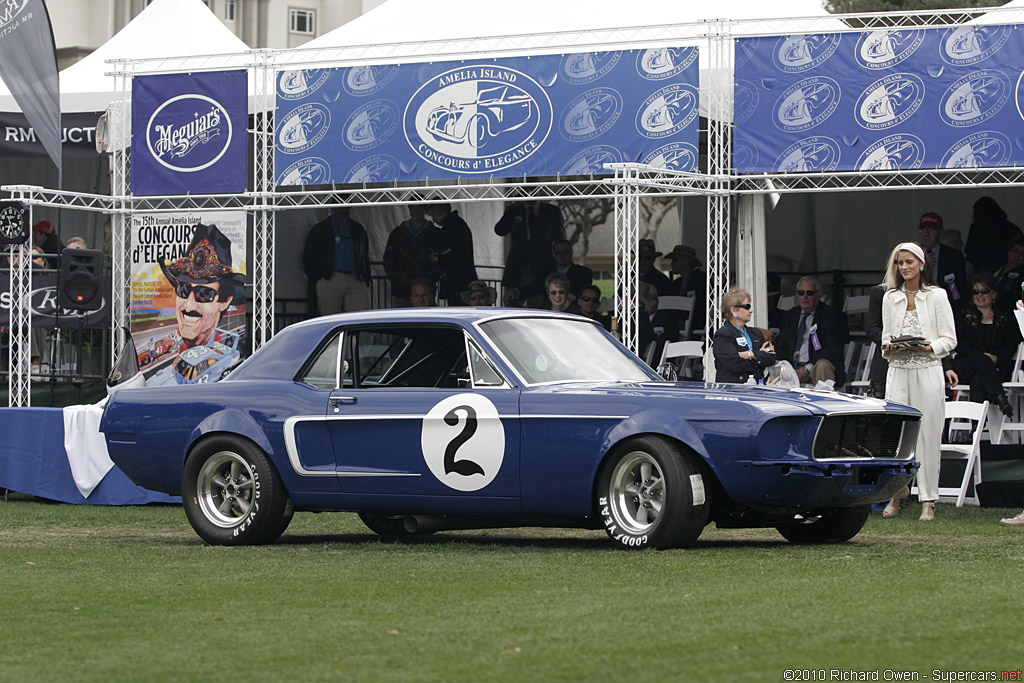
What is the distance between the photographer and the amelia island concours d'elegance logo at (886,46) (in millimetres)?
14461

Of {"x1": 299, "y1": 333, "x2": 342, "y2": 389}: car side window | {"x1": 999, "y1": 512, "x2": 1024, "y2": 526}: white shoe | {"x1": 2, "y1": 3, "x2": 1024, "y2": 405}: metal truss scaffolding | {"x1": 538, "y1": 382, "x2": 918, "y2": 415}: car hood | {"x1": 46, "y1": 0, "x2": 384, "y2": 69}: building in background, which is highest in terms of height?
→ {"x1": 46, "y1": 0, "x2": 384, "y2": 69}: building in background

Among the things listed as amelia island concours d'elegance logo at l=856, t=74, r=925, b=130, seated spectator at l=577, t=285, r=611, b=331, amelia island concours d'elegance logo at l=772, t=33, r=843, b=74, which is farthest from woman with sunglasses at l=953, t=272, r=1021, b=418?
seated spectator at l=577, t=285, r=611, b=331

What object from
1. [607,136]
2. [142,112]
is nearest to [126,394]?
[607,136]

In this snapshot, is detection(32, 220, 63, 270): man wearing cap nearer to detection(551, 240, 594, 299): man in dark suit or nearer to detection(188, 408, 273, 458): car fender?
detection(551, 240, 594, 299): man in dark suit

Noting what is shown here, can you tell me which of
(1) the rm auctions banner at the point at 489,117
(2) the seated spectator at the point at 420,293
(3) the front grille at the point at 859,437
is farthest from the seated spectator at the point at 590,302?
(3) the front grille at the point at 859,437

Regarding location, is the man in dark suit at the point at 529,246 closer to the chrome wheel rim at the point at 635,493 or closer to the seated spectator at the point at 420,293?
the seated spectator at the point at 420,293

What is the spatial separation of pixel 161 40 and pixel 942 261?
1138 cm

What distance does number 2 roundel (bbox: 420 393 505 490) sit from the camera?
8.74 m

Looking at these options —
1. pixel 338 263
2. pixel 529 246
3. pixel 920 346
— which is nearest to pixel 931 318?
pixel 920 346

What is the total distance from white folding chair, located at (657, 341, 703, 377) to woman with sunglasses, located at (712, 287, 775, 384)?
471cm

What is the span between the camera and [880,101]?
14516 mm

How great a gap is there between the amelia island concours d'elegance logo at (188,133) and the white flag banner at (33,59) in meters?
1.09

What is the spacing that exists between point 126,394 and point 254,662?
5043 mm

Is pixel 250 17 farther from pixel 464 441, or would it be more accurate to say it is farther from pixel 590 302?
pixel 464 441
